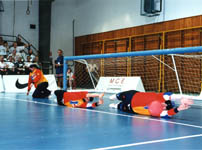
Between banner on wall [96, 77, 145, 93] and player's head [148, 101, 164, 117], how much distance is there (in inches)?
255

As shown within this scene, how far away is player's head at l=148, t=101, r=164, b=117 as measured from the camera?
15.6ft

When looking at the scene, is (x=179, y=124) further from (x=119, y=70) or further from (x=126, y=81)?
(x=119, y=70)

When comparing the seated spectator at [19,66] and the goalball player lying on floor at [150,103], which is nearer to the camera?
A: the goalball player lying on floor at [150,103]

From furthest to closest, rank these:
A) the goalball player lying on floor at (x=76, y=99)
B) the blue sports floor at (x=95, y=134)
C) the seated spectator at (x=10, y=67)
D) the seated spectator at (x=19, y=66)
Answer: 1. the seated spectator at (x=19, y=66)
2. the seated spectator at (x=10, y=67)
3. the goalball player lying on floor at (x=76, y=99)
4. the blue sports floor at (x=95, y=134)

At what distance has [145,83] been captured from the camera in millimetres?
14484

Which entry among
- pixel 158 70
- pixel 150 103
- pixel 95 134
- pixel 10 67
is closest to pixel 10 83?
pixel 10 67

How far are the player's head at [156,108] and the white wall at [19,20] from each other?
16.2 meters

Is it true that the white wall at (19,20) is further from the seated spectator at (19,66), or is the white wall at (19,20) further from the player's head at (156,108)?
the player's head at (156,108)

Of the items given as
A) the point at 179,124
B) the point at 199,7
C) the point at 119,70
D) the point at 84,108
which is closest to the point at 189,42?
the point at 199,7

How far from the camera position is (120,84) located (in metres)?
12.0

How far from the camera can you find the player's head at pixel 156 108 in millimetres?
4753

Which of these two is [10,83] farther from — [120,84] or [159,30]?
[159,30]

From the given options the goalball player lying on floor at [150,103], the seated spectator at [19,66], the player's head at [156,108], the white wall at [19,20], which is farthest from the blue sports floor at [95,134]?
the white wall at [19,20]

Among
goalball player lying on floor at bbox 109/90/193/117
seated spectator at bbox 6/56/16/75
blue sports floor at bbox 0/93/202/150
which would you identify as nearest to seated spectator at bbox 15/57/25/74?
seated spectator at bbox 6/56/16/75
